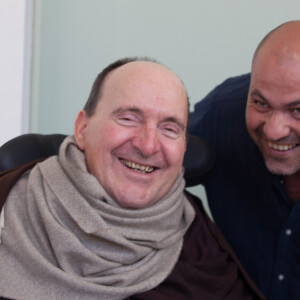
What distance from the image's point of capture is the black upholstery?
1438 mm

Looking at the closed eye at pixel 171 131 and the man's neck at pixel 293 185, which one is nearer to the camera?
the closed eye at pixel 171 131

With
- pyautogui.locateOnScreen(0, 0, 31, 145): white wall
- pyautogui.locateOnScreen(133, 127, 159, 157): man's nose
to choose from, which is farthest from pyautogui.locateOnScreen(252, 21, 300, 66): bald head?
pyautogui.locateOnScreen(0, 0, 31, 145): white wall

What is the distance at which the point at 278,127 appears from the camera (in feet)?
4.49

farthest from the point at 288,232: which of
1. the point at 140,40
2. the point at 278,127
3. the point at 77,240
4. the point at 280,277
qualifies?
the point at 140,40

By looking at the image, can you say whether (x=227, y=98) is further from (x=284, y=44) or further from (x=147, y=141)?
(x=147, y=141)

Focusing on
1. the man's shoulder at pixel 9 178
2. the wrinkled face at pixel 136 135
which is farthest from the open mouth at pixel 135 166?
the man's shoulder at pixel 9 178

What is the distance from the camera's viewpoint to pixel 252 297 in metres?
1.30

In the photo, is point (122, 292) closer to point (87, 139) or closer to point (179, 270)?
point (179, 270)

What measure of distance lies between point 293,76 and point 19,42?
1.58 m

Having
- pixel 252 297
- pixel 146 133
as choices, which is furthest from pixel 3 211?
pixel 252 297

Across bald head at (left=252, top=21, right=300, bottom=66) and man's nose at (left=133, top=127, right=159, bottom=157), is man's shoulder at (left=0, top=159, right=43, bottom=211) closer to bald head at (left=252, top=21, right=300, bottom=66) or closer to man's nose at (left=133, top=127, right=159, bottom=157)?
man's nose at (left=133, top=127, right=159, bottom=157)

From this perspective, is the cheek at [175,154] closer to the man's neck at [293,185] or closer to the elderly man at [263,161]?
the elderly man at [263,161]

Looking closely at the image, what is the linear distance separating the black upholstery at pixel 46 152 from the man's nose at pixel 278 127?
0.91ft

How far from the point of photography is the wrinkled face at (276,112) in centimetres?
133
